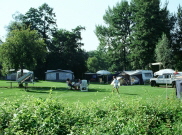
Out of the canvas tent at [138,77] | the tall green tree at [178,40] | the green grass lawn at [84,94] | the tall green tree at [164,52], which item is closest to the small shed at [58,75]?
the canvas tent at [138,77]

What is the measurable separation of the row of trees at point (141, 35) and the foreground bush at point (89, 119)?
35.3 metres

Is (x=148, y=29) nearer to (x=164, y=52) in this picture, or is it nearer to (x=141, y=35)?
(x=141, y=35)

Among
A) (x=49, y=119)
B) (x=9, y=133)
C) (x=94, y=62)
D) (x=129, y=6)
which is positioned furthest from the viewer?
(x=94, y=62)

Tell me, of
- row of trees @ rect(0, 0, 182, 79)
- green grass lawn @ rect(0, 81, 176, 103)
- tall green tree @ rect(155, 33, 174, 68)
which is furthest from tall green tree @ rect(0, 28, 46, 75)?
tall green tree @ rect(155, 33, 174, 68)

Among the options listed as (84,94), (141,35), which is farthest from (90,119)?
(141,35)

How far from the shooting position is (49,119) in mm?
3840

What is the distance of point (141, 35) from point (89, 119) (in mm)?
40363

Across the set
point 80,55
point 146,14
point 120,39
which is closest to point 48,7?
point 80,55

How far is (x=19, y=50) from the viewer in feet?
79.9

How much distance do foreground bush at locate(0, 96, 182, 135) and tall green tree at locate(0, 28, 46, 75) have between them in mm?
20268

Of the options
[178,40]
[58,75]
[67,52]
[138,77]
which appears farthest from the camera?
[67,52]

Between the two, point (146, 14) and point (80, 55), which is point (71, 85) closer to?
point (146, 14)

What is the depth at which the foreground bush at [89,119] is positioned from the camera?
3.52 m

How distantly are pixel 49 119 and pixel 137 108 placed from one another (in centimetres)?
199
